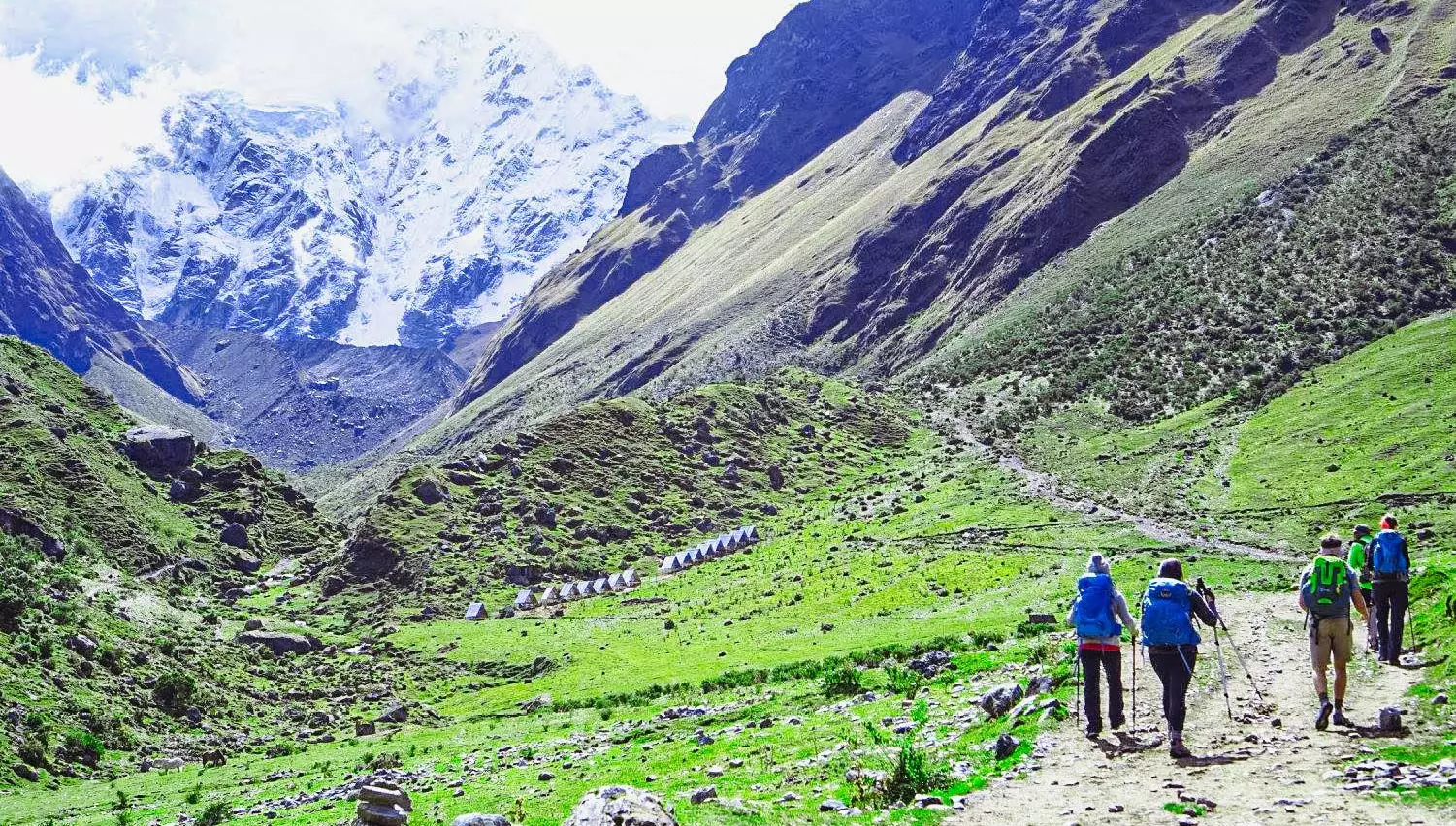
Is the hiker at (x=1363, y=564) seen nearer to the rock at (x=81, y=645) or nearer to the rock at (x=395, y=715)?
the rock at (x=395, y=715)

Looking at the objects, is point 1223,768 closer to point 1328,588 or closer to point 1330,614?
point 1330,614

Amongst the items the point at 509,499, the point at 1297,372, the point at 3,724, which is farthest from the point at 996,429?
the point at 3,724

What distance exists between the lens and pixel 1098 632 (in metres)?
23.0

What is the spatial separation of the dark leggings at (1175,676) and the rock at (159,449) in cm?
13744

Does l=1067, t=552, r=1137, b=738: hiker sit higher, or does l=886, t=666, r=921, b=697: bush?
l=1067, t=552, r=1137, b=738: hiker

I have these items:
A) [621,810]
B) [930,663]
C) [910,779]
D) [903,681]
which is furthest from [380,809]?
[930,663]

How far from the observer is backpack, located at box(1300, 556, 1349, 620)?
23469mm

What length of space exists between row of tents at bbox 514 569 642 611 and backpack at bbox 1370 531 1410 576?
10047 cm

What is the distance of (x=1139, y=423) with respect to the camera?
6161 inches

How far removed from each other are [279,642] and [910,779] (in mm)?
85431

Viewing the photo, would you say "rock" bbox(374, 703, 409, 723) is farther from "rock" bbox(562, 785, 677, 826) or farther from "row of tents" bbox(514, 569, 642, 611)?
"rock" bbox(562, 785, 677, 826)

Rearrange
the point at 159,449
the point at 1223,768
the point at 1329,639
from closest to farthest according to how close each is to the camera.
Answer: the point at 1223,768 → the point at 1329,639 → the point at 159,449

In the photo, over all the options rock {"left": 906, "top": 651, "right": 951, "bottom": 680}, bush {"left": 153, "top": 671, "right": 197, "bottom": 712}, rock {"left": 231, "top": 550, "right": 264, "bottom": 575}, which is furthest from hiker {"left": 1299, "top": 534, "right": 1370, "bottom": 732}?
rock {"left": 231, "top": 550, "right": 264, "bottom": 575}

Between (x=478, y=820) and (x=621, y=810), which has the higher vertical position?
(x=621, y=810)
